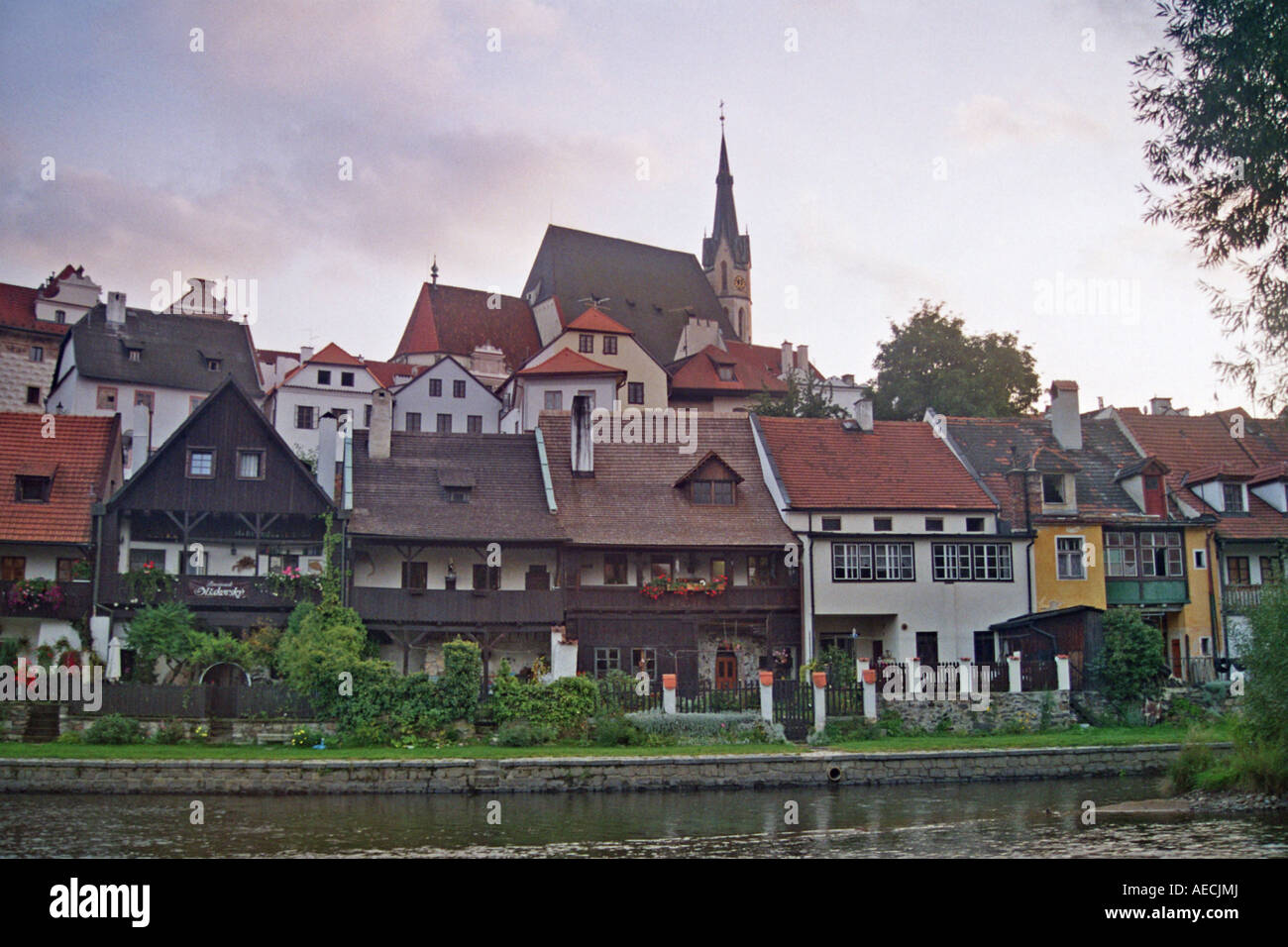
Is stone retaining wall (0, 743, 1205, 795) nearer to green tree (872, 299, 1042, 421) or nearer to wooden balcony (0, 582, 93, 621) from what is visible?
wooden balcony (0, 582, 93, 621)

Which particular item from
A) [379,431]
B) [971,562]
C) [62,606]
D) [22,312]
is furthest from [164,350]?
[971,562]

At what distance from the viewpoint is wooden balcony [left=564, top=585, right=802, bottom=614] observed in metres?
40.7

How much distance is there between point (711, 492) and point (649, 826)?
21464 mm

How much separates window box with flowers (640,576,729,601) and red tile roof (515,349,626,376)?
24.4 meters

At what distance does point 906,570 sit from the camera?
42375 mm

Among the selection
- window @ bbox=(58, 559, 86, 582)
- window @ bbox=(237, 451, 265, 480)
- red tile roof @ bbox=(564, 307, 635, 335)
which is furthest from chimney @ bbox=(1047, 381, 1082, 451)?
window @ bbox=(58, 559, 86, 582)

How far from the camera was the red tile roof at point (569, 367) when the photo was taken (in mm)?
A: 63281

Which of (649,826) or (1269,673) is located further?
(1269,673)

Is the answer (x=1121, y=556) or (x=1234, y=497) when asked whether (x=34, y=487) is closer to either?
(x=1121, y=556)

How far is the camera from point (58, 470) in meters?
40.5

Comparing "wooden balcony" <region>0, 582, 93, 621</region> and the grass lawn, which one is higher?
"wooden balcony" <region>0, 582, 93, 621</region>
